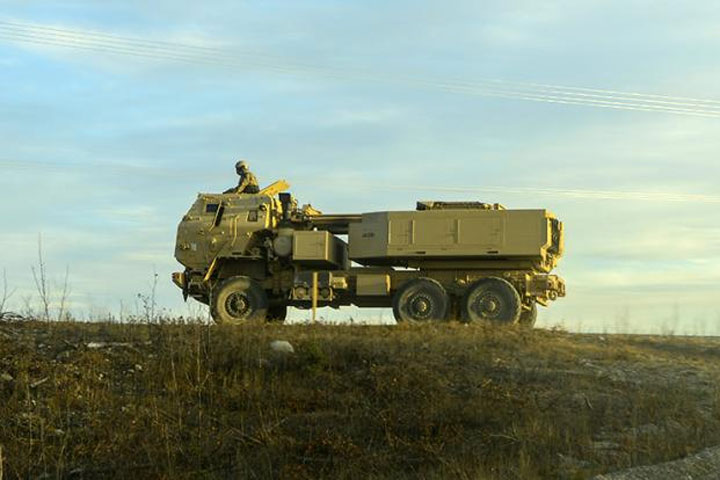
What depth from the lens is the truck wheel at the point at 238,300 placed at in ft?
67.6

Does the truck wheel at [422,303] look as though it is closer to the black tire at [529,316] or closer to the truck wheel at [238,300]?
the black tire at [529,316]

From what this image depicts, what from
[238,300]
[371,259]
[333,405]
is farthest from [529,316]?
[333,405]

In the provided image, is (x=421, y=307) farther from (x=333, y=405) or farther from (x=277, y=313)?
(x=333, y=405)

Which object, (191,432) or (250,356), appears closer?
(191,432)

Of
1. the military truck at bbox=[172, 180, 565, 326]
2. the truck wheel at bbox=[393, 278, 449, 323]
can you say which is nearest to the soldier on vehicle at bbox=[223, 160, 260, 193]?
the military truck at bbox=[172, 180, 565, 326]

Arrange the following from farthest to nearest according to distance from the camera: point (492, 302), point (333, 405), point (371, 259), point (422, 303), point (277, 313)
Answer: point (277, 313) → point (371, 259) → point (422, 303) → point (492, 302) → point (333, 405)

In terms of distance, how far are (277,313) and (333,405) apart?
371 inches

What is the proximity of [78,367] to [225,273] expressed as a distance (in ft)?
25.5

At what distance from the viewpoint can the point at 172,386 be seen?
13.3 metres

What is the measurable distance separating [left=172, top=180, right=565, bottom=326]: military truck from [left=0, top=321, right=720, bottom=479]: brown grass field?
323 centimetres

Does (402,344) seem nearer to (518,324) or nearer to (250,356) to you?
(250,356)

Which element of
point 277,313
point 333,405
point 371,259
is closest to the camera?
point 333,405

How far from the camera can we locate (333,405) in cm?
1278

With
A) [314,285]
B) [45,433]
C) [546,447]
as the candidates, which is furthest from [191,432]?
[314,285]
